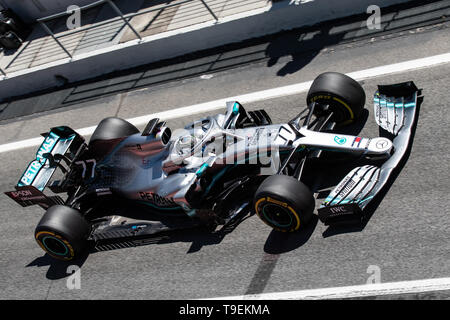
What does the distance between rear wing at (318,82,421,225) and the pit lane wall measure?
3.87 meters

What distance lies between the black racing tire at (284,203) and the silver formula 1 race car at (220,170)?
0.6 inches

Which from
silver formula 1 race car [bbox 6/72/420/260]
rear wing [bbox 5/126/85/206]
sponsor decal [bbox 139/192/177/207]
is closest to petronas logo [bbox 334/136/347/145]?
silver formula 1 race car [bbox 6/72/420/260]

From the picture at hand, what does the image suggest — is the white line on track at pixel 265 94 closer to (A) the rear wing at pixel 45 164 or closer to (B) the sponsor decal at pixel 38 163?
(A) the rear wing at pixel 45 164

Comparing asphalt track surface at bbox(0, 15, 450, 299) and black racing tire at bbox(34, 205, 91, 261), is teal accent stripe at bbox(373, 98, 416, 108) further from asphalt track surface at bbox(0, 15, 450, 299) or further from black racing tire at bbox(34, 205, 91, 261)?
black racing tire at bbox(34, 205, 91, 261)

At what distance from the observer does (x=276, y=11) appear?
11969 millimetres

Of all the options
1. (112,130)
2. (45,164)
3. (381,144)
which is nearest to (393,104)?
(381,144)

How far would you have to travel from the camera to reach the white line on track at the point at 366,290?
20.6 feet

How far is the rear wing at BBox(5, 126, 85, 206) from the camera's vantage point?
9094 mm

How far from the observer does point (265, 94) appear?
10.9 m

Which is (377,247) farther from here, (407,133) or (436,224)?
(407,133)

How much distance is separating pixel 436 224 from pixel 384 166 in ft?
3.43

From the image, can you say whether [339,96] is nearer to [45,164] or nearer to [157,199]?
[157,199]
